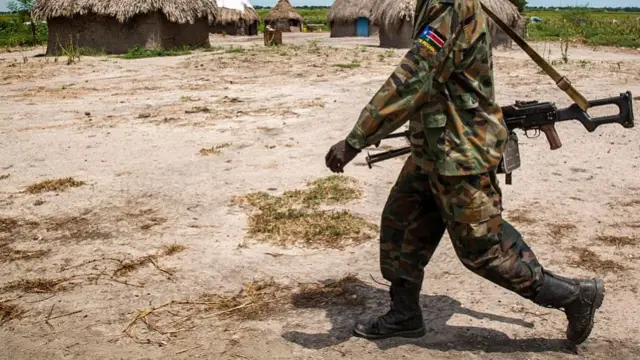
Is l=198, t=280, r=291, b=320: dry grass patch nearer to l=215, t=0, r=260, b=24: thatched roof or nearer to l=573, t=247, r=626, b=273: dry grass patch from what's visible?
l=573, t=247, r=626, b=273: dry grass patch

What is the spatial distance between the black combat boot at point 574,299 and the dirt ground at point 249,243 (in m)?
0.13

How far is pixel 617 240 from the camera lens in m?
4.09

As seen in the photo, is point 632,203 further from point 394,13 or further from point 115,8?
point 115,8

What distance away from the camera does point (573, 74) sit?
12.2m

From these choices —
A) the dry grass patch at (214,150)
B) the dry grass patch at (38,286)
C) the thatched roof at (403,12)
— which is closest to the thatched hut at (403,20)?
the thatched roof at (403,12)

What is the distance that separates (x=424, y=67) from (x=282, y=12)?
36695 mm

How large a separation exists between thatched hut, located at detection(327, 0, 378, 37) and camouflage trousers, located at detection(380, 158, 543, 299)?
28.6 meters

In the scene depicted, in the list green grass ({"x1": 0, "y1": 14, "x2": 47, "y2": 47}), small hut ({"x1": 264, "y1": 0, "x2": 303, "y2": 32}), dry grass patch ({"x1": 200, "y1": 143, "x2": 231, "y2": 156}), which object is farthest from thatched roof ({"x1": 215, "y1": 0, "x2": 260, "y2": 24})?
dry grass patch ({"x1": 200, "y1": 143, "x2": 231, "y2": 156})

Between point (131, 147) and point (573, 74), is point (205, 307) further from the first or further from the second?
point (573, 74)

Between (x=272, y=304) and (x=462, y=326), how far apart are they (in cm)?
91

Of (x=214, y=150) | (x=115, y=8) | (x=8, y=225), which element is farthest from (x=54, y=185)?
(x=115, y=8)

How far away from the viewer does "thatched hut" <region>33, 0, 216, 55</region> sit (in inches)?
749

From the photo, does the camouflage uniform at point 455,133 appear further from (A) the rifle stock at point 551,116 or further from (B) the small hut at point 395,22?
(B) the small hut at point 395,22

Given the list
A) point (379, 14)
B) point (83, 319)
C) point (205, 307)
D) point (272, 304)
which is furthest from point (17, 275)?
point (379, 14)
